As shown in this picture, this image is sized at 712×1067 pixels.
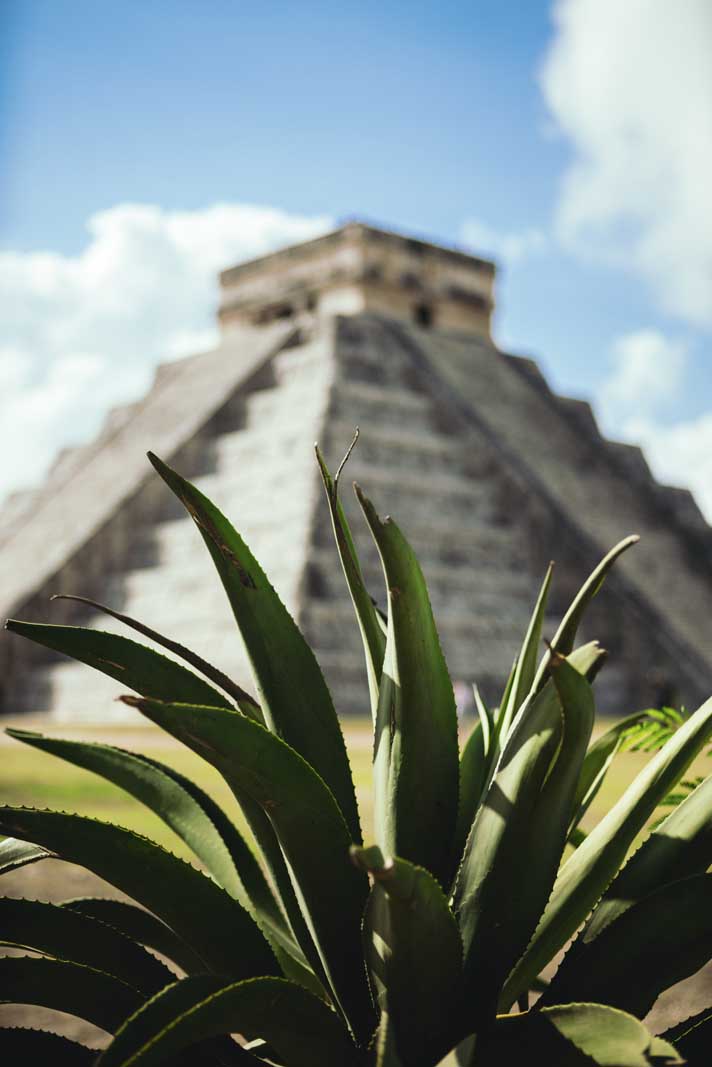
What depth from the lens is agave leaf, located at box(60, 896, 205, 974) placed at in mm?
1671

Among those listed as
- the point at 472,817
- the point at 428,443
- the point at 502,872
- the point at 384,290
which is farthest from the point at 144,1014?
the point at 384,290

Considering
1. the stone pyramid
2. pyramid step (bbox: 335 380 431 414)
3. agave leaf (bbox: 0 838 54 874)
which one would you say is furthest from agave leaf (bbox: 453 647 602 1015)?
pyramid step (bbox: 335 380 431 414)

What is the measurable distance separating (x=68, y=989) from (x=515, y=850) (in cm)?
58

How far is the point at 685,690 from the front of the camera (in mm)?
12664

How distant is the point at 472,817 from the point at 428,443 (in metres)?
13.1

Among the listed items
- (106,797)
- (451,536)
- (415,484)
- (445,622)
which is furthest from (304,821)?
(415,484)

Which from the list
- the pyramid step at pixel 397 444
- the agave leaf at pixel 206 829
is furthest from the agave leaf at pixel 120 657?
the pyramid step at pixel 397 444

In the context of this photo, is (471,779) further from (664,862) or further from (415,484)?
(415,484)

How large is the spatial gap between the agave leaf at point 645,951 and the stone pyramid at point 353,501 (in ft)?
31.1

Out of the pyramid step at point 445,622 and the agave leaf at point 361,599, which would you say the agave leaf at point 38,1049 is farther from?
the pyramid step at point 445,622

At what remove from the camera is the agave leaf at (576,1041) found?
120 cm

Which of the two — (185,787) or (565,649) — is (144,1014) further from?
(565,649)

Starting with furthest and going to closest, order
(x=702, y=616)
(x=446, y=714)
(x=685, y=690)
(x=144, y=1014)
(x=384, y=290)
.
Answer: (x=384, y=290) → (x=702, y=616) → (x=685, y=690) → (x=446, y=714) → (x=144, y=1014)

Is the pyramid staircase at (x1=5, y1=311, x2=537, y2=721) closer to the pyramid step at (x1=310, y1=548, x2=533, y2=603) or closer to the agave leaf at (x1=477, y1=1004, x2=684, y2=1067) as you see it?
the pyramid step at (x1=310, y1=548, x2=533, y2=603)
